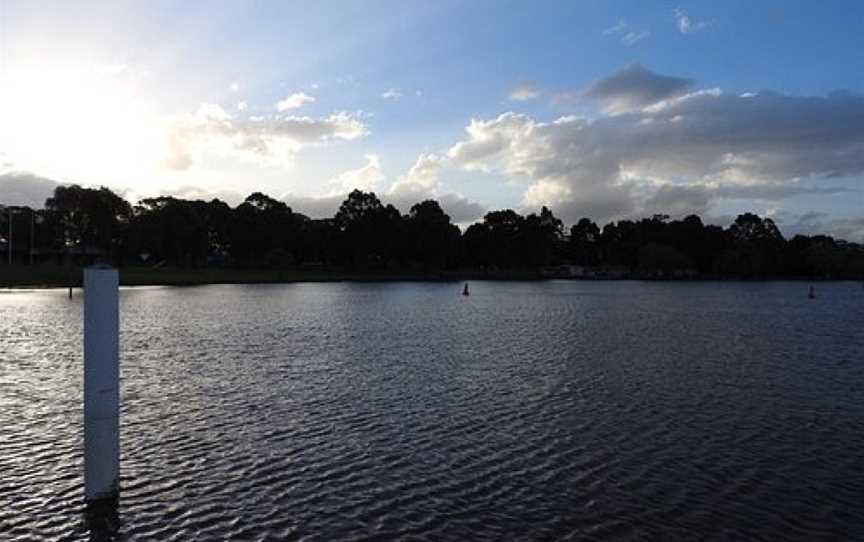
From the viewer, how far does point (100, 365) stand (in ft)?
29.5

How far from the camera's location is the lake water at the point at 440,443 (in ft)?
32.1

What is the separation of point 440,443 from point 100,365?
7228mm

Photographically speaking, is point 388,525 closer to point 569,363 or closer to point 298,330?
point 569,363

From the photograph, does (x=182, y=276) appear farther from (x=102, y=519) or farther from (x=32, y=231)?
(x=102, y=519)

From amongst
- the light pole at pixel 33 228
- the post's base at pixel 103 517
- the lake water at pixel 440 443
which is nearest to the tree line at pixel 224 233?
the light pole at pixel 33 228

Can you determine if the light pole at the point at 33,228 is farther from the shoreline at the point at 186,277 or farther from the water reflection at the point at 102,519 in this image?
the water reflection at the point at 102,519

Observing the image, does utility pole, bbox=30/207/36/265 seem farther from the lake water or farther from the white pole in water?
the white pole in water

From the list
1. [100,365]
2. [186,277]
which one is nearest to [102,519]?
[100,365]

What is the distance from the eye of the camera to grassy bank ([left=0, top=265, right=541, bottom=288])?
97831 mm

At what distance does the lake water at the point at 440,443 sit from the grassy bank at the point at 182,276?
66259 millimetres

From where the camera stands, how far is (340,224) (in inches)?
6880

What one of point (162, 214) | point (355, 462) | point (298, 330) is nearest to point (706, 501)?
point (355, 462)

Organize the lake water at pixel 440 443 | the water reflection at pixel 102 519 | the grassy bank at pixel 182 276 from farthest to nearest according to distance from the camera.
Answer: the grassy bank at pixel 182 276 < the lake water at pixel 440 443 < the water reflection at pixel 102 519

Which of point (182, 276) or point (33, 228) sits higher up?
point (33, 228)
